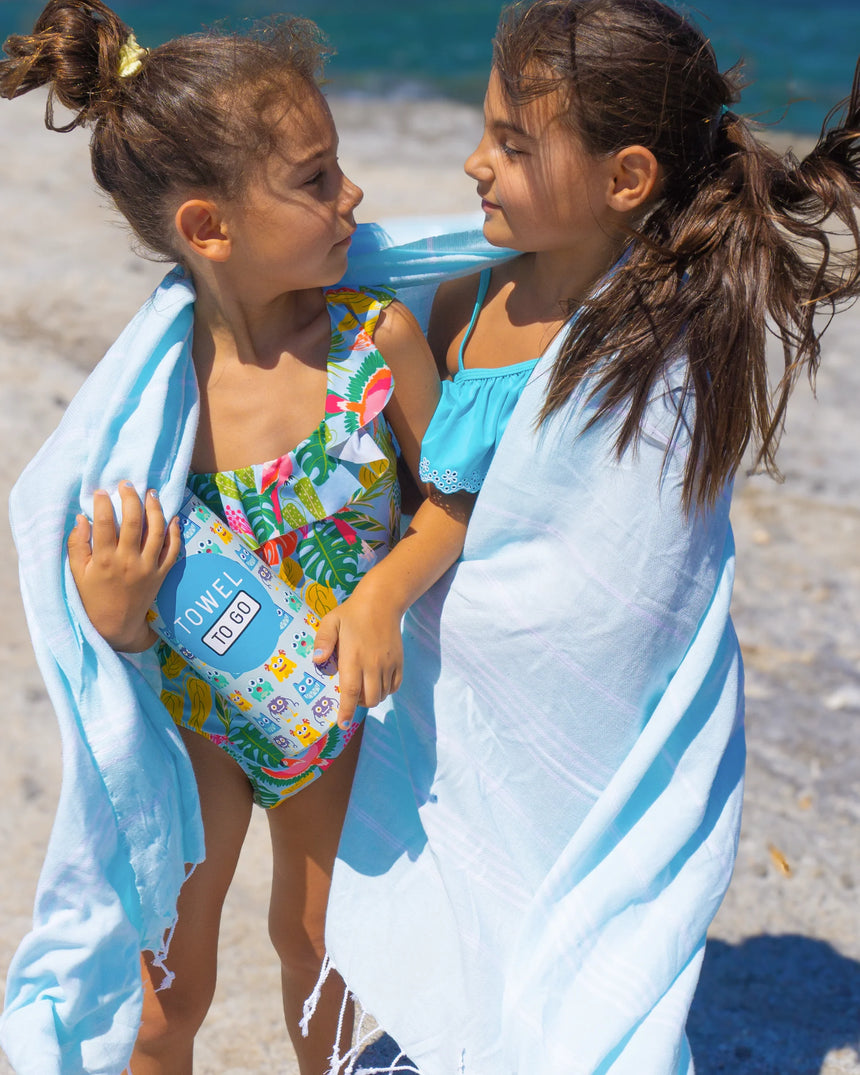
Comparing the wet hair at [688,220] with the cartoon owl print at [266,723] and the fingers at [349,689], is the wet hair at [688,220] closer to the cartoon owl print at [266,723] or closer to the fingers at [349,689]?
the fingers at [349,689]

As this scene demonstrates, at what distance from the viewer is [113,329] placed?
5.51 meters

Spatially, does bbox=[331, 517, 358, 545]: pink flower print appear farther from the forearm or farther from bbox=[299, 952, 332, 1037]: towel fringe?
bbox=[299, 952, 332, 1037]: towel fringe

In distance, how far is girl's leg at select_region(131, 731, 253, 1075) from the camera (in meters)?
1.98

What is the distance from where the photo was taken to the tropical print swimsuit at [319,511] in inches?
70.6

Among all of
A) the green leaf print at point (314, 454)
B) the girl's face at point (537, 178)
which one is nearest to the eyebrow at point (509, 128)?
the girl's face at point (537, 178)

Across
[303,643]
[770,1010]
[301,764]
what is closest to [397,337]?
[303,643]

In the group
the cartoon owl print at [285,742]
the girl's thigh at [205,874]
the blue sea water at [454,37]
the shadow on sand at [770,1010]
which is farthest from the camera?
the blue sea water at [454,37]

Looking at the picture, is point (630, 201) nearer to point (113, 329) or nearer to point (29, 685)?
point (29, 685)

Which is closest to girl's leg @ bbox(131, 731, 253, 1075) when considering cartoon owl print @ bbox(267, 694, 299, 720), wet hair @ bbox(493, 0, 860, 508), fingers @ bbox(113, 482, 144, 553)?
cartoon owl print @ bbox(267, 694, 299, 720)

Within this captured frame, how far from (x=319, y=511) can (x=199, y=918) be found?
77 centimetres

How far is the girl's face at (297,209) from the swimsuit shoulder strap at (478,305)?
27 centimetres

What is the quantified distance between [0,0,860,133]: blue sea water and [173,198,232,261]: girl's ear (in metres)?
9.90

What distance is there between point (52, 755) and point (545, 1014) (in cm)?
A: 193

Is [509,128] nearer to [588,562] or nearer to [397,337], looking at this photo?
[397,337]
